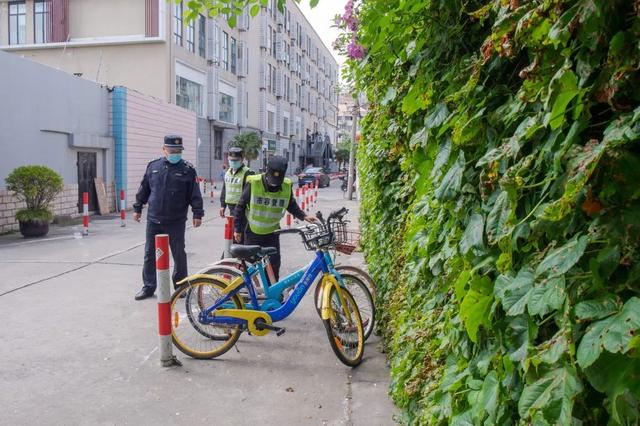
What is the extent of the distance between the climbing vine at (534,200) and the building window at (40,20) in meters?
33.3

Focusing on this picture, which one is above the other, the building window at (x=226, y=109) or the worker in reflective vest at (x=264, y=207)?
the building window at (x=226, y=109)

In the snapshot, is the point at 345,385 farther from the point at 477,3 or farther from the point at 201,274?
the point at 477,3

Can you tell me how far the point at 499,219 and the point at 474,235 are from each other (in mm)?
177

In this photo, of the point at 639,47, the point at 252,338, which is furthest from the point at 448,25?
the point at 252,338

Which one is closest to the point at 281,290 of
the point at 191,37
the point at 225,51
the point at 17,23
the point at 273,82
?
the point at 191,37

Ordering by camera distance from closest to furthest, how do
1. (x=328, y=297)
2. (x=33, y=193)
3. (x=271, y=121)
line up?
(x=328, y=297) → (x=33, y=193) → (x=271, y=121)

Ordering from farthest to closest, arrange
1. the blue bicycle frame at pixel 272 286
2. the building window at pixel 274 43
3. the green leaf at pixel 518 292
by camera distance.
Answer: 1. the building window at pixel 274 43
2. the blue bicycle frame at pixel 272 286
3. the green leaf at pixel 518 292

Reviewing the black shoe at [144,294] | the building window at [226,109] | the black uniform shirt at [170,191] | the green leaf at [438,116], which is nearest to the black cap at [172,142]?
the black uniform shirt at [170,191]

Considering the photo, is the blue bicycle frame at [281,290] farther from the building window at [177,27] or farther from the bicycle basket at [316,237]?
the building window at [177,27]

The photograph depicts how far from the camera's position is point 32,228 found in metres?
13.1

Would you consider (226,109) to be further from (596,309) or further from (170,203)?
(596,309)

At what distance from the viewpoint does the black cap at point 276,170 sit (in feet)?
18.9

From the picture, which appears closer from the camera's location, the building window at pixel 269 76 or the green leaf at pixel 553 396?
the green leaf at pixel 553 396

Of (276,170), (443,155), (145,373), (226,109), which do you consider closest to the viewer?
(443,155)
